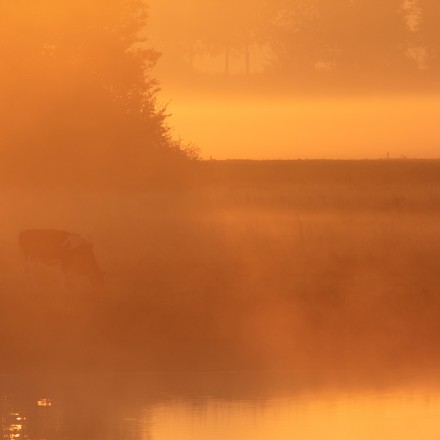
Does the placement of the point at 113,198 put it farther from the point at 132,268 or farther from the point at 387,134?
the point at 387,134

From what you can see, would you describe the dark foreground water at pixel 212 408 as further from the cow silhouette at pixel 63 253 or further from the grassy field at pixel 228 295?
the cow silhouette at pixel 63 253

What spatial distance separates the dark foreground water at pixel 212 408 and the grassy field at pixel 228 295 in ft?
2.33

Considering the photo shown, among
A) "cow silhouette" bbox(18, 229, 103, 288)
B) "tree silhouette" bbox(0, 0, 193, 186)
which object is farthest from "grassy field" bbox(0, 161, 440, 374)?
"tree silhouette" bbox(0, 0, 193, 186)

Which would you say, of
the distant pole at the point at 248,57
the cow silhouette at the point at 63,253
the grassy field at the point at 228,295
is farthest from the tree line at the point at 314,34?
the cow silhouette at the point at 63,253

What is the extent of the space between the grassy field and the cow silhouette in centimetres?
23

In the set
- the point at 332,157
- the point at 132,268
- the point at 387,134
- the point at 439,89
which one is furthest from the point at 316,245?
the point at 439,89

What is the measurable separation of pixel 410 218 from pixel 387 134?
48.4m

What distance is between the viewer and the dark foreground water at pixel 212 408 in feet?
49.7

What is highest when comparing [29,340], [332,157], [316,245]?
[332,157]

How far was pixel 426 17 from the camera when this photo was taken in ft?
418

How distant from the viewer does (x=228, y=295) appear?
789 inches

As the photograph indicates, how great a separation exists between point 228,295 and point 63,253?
2592 millimetres

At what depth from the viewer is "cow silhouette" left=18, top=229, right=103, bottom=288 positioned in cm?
2048

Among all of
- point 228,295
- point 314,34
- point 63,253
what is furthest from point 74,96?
point 314,34
